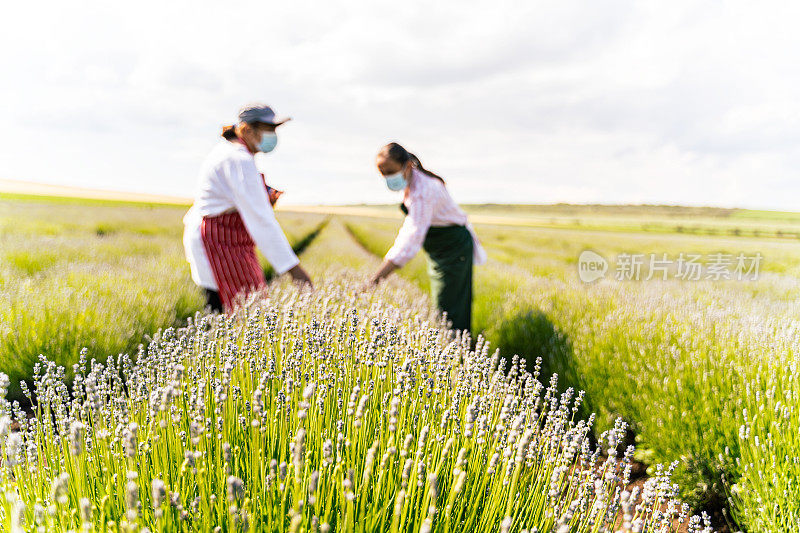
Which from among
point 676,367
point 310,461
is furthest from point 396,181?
point 310,461

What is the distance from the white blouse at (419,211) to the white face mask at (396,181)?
0.06 meters

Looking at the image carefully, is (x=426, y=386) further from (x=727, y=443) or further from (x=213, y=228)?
(x=727, y=443)

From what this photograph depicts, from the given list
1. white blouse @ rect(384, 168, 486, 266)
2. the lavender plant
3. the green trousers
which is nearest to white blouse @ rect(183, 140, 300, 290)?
the lavender plant

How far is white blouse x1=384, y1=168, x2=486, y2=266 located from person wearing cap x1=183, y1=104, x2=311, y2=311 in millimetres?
907

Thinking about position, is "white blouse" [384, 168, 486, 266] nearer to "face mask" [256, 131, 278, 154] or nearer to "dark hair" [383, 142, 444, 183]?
"dark hair" [383, 142, 444, 183]

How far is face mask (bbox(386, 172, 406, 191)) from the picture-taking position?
12.1 ft

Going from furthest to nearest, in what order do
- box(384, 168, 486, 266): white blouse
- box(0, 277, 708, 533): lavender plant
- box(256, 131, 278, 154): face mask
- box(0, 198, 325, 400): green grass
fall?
box(384, 168, 486, 266): white blouse < box(0, 198, 325, 400): green grass < box(256, 131, 278, 154): face mask < box(0, 277, 708, 533): lavender plant

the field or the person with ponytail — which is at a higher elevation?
the person with ponytail

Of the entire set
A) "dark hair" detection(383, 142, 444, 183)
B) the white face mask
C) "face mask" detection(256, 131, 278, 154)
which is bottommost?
the white face mask

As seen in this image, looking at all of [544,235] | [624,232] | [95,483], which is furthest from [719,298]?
Result: [624,232]

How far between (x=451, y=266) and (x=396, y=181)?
88 cm

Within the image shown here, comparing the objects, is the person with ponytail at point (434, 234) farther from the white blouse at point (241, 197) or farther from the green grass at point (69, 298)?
the green grass at point (69, 298)

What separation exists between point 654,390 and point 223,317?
8.75ft

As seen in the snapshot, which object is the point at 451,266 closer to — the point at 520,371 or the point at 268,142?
the point at 520,371
